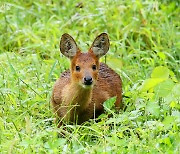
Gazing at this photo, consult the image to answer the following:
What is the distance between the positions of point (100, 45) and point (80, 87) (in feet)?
1.49

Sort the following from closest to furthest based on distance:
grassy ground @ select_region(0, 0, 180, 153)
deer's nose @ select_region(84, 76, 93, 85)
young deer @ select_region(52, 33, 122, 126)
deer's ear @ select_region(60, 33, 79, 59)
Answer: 1. grassy ground @ select_region(0, 0, 180, 153)
2. deer's nose @ select_region(84, 76, 93, 85)
3. young deer @ select_region(52, 33, 122, 126)
4. deer's ear @ select_region(60, 33, 79, 59)

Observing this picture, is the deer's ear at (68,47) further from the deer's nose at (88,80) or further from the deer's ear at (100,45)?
the deer's nose at (88,80)

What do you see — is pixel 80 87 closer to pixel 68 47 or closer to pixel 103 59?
pixel 68 47

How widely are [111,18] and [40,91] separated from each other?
1.98m

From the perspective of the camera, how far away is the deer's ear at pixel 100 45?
6453 mm

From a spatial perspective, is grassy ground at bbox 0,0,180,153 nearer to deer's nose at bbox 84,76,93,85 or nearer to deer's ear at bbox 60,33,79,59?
deer's nose at bbox 84,76,93,85

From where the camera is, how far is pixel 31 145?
17.1ft

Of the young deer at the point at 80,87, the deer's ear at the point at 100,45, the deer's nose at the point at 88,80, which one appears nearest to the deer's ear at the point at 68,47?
the young deer at the point at 80,87

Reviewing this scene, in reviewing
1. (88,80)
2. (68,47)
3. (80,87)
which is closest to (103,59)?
(68,47)

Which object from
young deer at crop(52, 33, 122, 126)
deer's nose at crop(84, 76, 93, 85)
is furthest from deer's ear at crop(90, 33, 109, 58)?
deer's nose at crop(84, 76, 93, 85)

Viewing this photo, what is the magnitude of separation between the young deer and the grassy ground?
12cm

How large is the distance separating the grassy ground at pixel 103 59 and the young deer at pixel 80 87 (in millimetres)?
123

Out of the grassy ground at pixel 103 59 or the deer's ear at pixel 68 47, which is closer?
the grassy ground at pixel 103 59

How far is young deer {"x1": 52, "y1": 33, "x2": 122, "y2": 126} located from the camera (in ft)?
20.4
